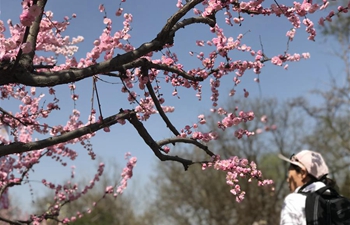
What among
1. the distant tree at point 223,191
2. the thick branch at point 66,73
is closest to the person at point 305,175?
the thick branch at point 66,73

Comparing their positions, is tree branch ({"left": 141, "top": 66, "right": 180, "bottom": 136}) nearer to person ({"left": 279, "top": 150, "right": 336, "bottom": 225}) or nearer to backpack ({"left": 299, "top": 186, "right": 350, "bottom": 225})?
person ({"left": 279, "top": 150, "right": 336, "bottom": 225})

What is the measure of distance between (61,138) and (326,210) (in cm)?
147

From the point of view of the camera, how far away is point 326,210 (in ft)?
7.59

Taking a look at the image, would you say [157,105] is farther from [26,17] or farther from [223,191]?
[223,191]

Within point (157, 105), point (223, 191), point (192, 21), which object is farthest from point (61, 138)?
point (223, 191)

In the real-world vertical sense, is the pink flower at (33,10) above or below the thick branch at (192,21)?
below

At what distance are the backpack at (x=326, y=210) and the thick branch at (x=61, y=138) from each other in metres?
1.11

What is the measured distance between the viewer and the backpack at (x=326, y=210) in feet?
7.55

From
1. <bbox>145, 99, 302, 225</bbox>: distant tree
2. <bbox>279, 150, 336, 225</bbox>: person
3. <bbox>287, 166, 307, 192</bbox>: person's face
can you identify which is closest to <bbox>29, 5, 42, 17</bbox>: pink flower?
<bbox>279, 150, 336, 225</bbox>: person

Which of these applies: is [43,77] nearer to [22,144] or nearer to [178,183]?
[22,144]

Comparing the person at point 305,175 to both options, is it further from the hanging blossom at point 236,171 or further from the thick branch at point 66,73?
the thick branch at point 66,73

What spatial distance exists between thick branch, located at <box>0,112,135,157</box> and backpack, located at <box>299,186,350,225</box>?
1109 millimetres

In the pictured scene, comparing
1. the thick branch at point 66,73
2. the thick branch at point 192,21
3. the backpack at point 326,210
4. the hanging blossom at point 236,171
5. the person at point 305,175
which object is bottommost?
the backpack at point 326,210

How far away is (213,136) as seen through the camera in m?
2.92
